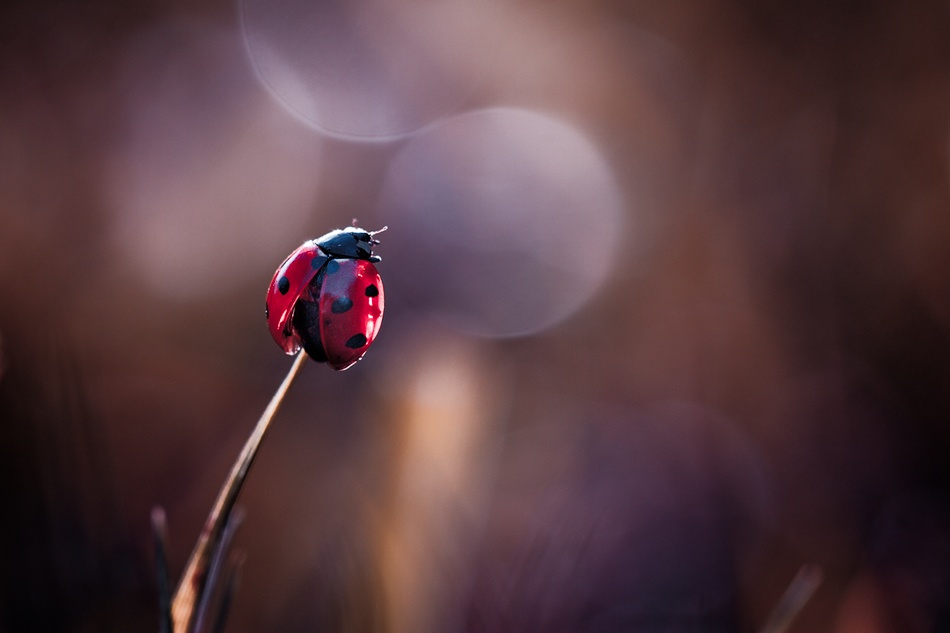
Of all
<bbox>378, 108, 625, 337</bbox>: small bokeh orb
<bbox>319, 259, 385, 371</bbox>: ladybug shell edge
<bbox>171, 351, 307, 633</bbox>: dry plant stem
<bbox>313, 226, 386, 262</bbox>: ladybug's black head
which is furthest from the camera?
<bbox>378, 108, 625, 337</bbox>: small bokeh orb

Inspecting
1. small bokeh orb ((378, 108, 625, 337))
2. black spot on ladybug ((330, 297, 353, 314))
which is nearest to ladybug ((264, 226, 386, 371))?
black spot on ladybug ((330, 297, 353, 314))

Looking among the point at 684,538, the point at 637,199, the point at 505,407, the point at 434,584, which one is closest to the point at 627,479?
the point at 684,538

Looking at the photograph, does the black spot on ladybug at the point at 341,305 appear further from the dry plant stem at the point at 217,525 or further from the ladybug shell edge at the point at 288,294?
the dry plant stem at the point at 217,525

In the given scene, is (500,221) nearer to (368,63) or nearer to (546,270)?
(546,270)

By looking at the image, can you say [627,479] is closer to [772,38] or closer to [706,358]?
[706,358]

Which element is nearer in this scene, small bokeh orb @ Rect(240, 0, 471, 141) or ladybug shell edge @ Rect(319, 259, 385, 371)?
ladybug shell edge @ Rect(319, 259, 385, 371)

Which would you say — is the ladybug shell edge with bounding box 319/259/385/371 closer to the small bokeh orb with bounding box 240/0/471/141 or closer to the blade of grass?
the blade of grass

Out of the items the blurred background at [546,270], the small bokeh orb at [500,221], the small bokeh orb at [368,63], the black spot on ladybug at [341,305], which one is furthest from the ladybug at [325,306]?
the small bokeh orb at [368,63]
